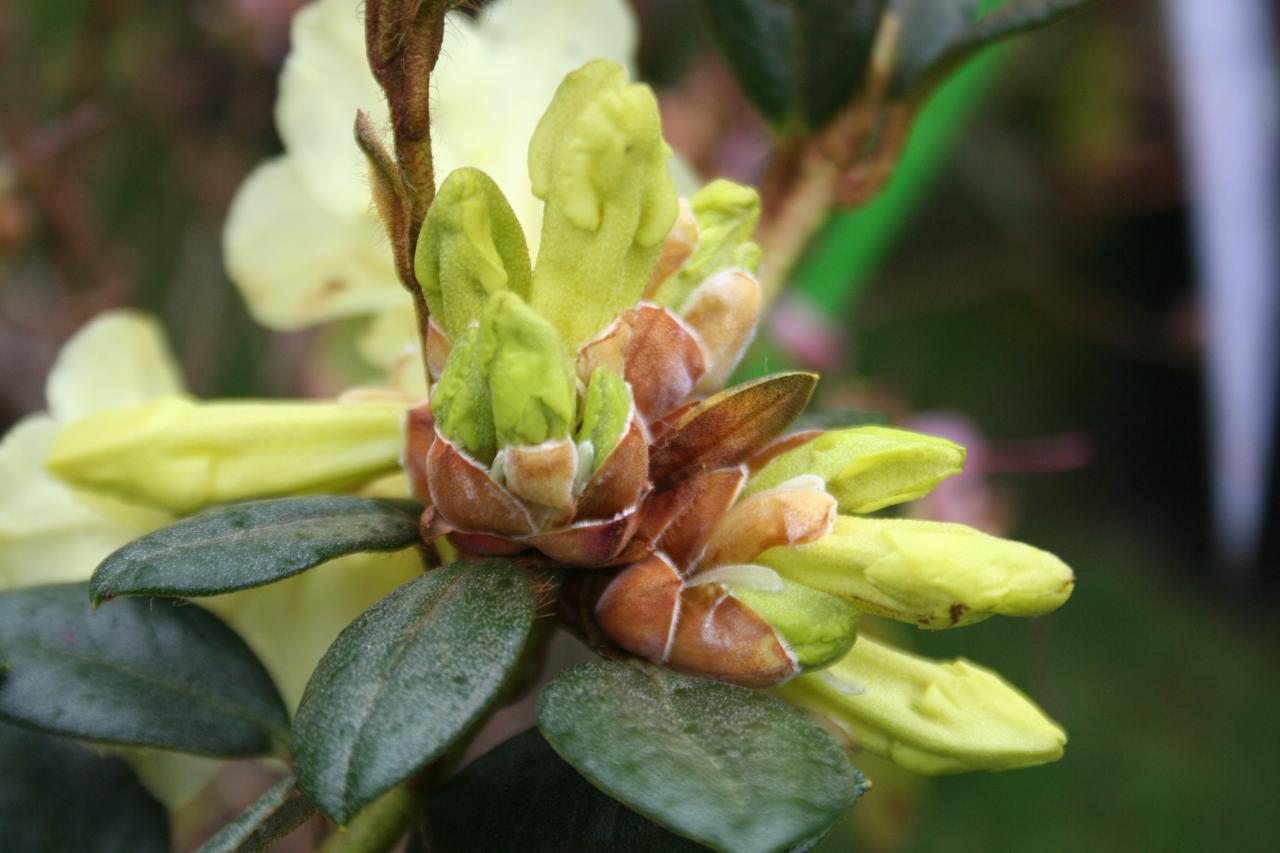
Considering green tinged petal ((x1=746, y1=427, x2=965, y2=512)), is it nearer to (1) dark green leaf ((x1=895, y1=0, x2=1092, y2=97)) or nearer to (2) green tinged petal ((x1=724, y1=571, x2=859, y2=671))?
(2) green tinged petal ((x1=724, y1=571, x2=859, y2=671))

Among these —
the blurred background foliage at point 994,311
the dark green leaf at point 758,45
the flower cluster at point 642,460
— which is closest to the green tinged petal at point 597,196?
the flower cluster at point 642,460

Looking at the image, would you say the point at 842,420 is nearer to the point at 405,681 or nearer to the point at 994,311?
the point at 405,681

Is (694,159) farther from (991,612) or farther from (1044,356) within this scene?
(1044,356)

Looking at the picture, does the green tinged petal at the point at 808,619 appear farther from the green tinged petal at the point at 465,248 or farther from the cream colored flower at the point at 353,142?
the cream colored flower at the point at 353,142

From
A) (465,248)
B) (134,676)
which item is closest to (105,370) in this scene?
(134,676)

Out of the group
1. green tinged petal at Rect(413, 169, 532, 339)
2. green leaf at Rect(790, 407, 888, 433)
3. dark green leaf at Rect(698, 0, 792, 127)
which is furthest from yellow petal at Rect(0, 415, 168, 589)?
dark green leaf at Rect(698, 0, 792, 127)

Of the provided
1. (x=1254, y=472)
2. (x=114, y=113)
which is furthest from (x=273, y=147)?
(x=1254, y=472)

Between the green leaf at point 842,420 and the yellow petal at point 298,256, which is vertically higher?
the yellow petal at point 298,256
